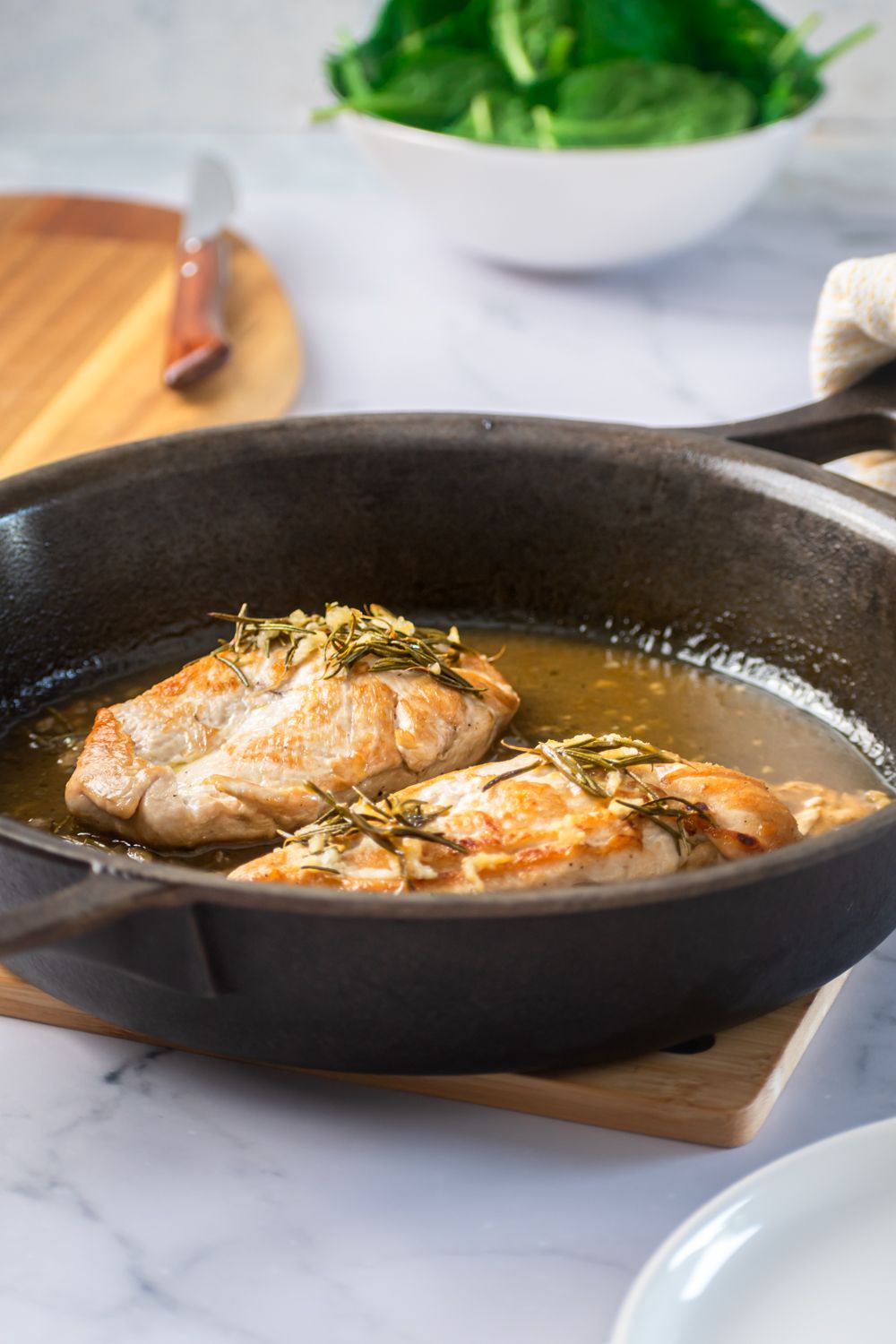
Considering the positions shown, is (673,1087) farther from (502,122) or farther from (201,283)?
(502,122)

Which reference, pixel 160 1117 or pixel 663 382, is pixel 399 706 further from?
pixel 663 382

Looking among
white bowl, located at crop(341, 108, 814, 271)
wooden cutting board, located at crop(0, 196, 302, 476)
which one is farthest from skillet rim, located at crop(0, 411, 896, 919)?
white bowl, located at crop(341, 108, 814, 271)

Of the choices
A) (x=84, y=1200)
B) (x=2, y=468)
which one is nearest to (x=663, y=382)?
(x=2, y=468)

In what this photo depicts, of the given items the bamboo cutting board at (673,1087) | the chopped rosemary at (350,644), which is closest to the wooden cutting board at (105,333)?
the chopped rosemary at (350,644)

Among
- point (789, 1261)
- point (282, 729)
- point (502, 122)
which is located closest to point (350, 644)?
point (282, 729)

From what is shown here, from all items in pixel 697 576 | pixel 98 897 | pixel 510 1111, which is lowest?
pixel 510 1111
